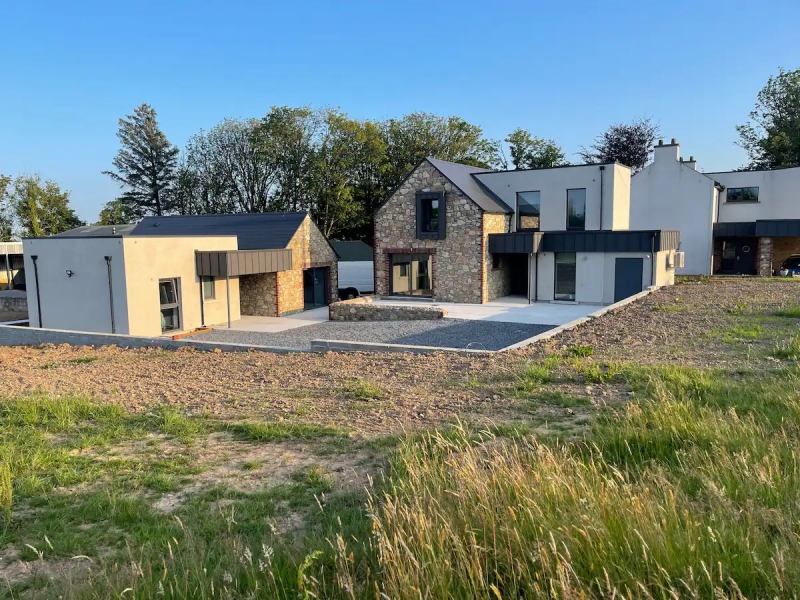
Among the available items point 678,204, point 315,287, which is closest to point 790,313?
point 315,287

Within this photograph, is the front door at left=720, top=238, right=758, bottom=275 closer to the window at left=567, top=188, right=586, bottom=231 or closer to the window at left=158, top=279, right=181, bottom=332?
the window at left=567, top=188, right=586, bottom=231

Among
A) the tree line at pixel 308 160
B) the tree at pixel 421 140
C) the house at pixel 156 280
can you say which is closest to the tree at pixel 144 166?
the tree line at pixel 308 160

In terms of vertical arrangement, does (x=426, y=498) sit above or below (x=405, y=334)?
above

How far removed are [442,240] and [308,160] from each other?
2058 cm

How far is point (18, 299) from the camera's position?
29359mm

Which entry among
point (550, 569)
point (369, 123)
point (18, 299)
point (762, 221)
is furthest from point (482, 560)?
point (369, 123)

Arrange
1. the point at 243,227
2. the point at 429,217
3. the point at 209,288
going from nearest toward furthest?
the point at 209,288 < the point at 429,217 < the point at 243,227

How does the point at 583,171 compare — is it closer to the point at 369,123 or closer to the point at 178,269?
the point at 178,269

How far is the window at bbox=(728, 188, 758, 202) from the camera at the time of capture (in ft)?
104

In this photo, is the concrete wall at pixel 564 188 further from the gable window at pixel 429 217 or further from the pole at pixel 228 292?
the pole at pixel 228 292

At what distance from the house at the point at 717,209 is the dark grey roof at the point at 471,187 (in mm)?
10464

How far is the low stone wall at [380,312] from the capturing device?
19562 millimetres

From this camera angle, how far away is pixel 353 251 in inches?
1410

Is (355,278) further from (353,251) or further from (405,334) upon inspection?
(405,334)
